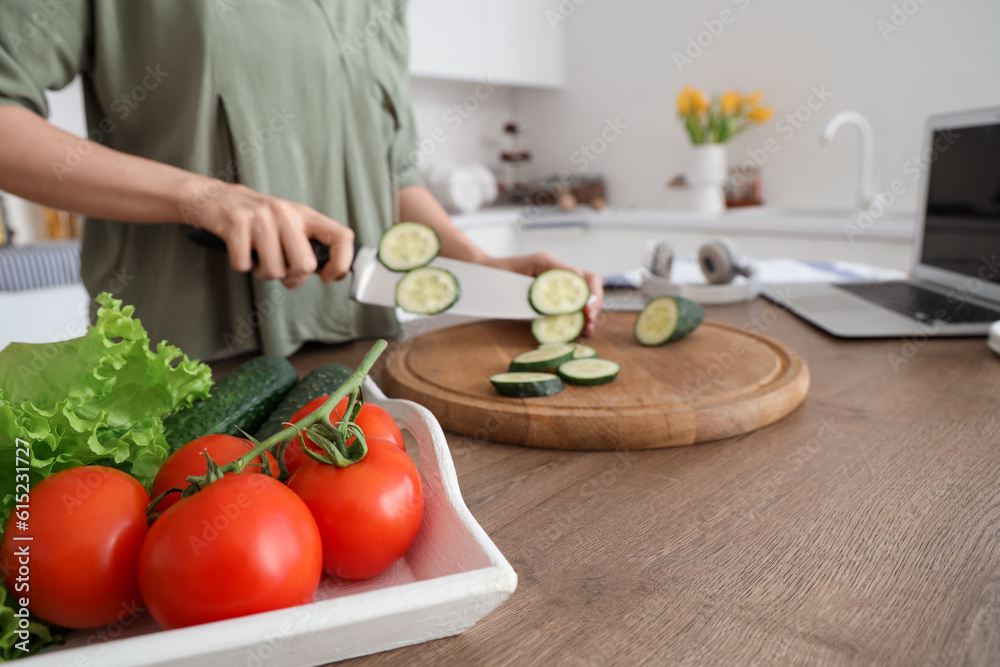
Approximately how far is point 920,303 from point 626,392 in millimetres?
879

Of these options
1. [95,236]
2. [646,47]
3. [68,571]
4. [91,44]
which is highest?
[646,47]

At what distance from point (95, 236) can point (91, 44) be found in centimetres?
33

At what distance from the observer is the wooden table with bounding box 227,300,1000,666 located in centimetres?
44

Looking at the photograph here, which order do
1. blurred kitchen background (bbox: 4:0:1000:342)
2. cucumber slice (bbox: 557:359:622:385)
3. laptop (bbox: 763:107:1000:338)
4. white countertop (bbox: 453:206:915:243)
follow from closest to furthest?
cucumber slice (bbox: 557:359:622:385)
laptop (bbox: 763:107:1000:338)
white countertop (bbox: 453:206:915:243)
blurred kitchen background (bbox: 4:0:1000:342)

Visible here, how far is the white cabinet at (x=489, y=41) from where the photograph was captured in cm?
358

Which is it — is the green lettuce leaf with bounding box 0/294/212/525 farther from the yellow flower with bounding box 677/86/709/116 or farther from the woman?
the yellow flower with bounding box 677/86/709/116

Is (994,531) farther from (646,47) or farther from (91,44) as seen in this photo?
(646,47)

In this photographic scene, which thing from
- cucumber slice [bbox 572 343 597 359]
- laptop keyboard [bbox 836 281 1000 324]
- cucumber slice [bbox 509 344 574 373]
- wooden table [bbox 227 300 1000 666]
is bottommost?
wooden table [bbox 227 300 1000 666]

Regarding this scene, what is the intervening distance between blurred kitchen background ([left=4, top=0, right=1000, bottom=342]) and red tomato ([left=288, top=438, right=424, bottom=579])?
2.76 metres

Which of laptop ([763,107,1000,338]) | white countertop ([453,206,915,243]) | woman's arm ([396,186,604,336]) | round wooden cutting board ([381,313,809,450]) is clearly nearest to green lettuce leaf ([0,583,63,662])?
round wooden cutting board ([381,313,809,450])

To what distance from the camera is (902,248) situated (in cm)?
263

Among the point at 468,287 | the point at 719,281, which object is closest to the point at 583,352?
the point at 468,287

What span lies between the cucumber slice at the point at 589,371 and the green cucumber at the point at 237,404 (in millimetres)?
364

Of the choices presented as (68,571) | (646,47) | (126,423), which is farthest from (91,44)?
(646,47)
